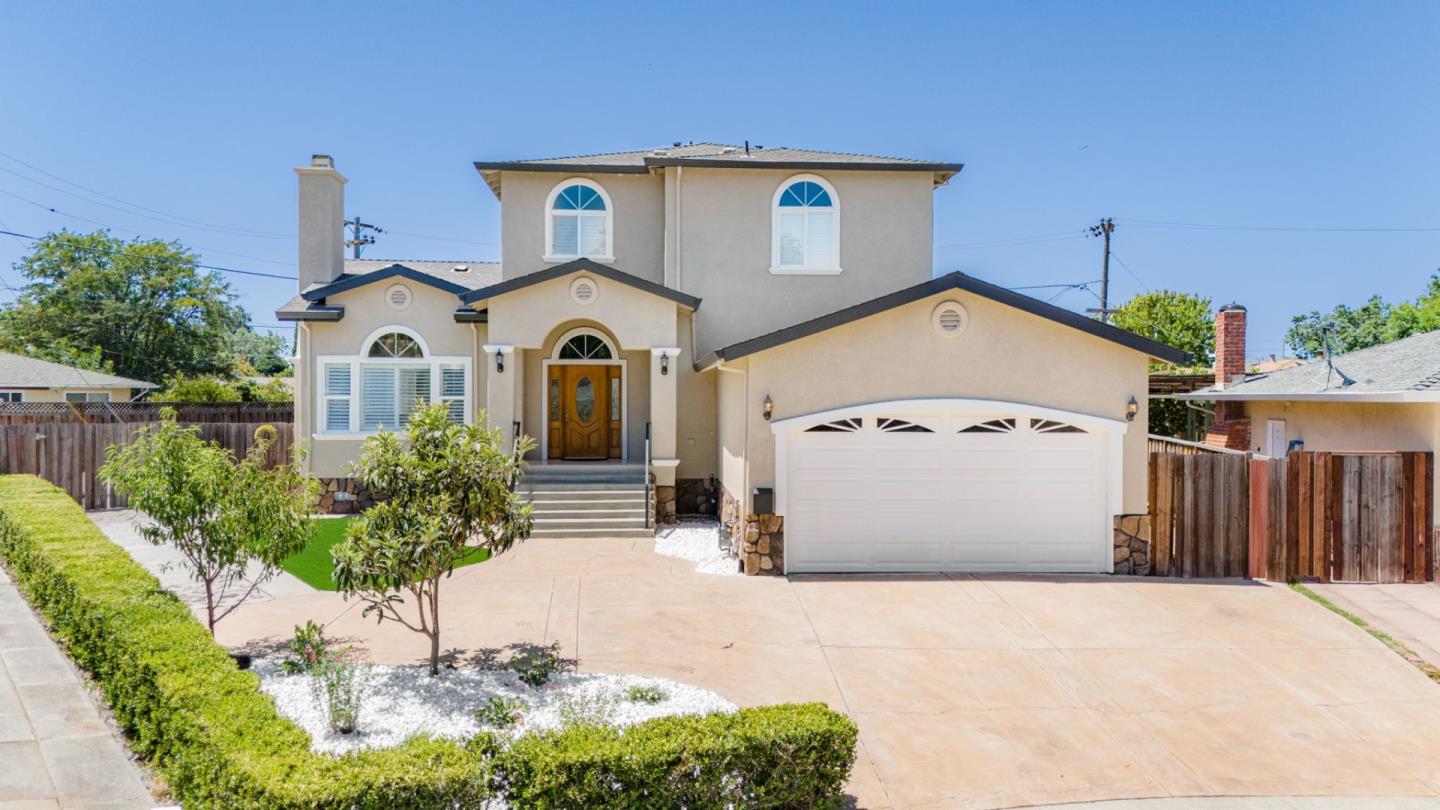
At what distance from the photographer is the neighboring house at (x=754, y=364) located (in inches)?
447

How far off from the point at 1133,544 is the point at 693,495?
8205mm

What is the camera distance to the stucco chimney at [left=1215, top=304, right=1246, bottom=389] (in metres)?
19.0

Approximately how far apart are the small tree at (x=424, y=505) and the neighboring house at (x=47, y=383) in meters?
28.6

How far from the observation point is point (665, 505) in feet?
50.5

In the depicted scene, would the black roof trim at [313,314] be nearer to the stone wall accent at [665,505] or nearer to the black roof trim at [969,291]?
the stone wall accent at [665,505]

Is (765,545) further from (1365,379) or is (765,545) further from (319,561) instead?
(1365,379)

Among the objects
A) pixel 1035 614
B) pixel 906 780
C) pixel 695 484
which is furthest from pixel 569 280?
pixel 906 780

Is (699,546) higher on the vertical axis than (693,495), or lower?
lower

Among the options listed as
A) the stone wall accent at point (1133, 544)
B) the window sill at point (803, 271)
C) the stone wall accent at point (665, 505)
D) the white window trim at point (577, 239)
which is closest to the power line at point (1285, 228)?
the window sill at point (803, 271)

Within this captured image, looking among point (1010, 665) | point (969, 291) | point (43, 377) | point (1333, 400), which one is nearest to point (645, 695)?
point (1010, 665)

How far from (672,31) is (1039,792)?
16.4 metres

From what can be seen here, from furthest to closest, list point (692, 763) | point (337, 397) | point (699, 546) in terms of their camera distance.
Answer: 1. point (337, 397)
2. point (699, 546)
3. point (692, 763)

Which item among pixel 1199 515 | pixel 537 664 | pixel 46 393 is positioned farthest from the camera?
pixel 46 393

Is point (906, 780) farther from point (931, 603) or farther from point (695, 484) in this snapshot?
point (695, 484)
